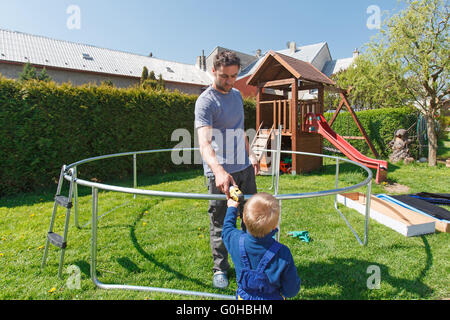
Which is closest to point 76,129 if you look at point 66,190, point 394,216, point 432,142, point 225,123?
point 66,190

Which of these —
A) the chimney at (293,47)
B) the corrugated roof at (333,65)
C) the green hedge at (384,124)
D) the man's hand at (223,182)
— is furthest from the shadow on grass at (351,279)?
the chimney at (293,47)

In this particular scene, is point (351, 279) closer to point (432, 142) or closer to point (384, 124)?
point (432, 142)

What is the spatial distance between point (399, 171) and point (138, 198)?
24.9 feet

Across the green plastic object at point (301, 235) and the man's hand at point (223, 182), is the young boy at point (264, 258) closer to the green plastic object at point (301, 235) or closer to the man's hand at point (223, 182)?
the man's hand at point (223, 182)

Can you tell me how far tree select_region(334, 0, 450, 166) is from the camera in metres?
9.00

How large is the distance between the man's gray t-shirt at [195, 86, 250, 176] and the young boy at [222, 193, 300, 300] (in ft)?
2.86

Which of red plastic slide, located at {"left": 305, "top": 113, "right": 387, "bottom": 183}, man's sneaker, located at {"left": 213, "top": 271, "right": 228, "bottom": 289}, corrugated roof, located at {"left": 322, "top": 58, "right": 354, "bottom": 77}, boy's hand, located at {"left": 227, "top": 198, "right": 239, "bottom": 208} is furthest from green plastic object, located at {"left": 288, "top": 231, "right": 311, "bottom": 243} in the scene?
corrugated roof, located at {"left": 322, "top": 58, "right": 354, "bottom": 77}

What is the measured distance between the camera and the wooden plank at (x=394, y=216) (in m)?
3.95

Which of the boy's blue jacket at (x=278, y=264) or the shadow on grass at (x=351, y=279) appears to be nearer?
the boy's blue jacket at (x=278, y=264)

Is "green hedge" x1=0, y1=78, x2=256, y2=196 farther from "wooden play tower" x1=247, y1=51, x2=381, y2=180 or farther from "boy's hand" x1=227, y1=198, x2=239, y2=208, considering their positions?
"boy's hand" x1=227, y1=198, x2=239, y2=208

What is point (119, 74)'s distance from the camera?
24.8m
